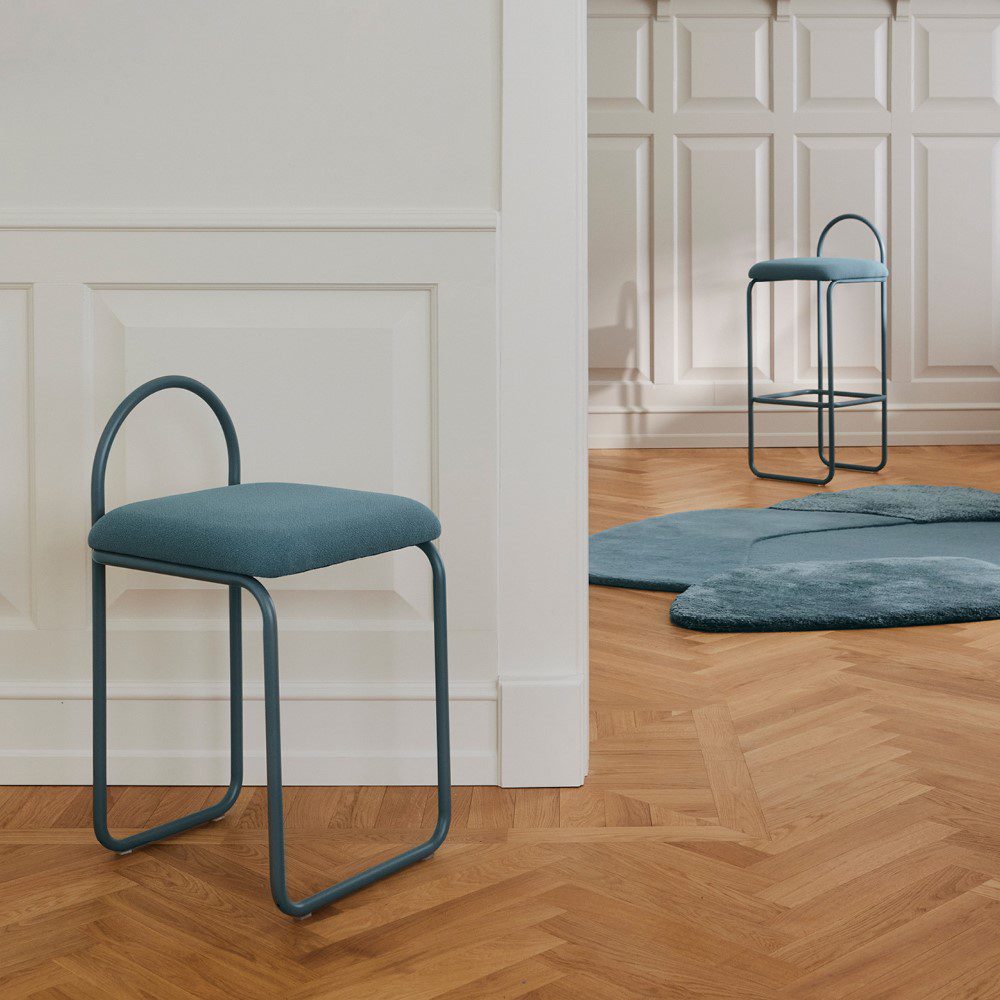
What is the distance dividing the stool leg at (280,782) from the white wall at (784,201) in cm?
377

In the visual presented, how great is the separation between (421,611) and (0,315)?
0.69m

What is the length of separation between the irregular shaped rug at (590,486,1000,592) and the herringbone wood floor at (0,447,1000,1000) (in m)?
0.87

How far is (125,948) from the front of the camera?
123 centimetres

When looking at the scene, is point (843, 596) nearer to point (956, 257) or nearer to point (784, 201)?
point (784, 201)

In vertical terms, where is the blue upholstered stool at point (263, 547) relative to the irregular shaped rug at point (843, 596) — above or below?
above

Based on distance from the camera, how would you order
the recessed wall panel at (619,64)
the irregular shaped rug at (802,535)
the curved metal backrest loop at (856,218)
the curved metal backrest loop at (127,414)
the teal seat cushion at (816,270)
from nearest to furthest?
1. the curved metal backrest loop at (127,414)
2. the irregular shaped rug at (802,535)
3. the teal seat cushion at (816,270)
4. the curved metal backrest loop at (856,218)
5. the recessed wall panel at (619,64)

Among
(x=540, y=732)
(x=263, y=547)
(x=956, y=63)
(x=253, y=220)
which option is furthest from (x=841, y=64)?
(x=263, y=547)

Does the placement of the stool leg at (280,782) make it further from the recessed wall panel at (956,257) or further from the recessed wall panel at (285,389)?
the recessed wall panel at (956,257)

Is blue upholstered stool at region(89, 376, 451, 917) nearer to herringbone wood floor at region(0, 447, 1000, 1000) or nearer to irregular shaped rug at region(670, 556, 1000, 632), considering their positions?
herringbone wood floor at region(0, 447, 1000, 1000)

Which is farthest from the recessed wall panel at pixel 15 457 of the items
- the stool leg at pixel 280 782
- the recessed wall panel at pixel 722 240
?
the recessed wall panel at pixel 722 240

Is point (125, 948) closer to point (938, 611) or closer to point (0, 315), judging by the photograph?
point (0, 315)

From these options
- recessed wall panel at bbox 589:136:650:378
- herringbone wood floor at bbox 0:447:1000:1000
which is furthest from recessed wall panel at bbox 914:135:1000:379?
herringbone wood floor at bbox 0:447:1000:1000

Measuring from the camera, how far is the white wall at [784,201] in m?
5.05

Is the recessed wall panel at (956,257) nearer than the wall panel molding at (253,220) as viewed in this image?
No
